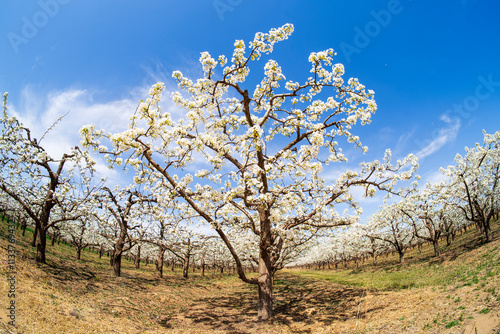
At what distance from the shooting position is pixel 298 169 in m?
10.1

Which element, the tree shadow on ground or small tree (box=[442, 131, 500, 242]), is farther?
small tree (box=[442, 131, 500, 242])

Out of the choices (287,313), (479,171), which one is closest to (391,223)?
(479,171)

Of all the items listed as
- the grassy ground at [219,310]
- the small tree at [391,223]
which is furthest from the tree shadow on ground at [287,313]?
the small tree at [391,223]

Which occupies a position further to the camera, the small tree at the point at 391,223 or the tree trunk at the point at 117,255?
the small tree at the point at 391,223

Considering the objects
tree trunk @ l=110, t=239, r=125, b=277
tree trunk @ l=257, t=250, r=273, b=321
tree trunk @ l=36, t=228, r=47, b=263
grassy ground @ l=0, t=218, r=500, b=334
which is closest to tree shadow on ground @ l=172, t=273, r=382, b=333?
grassy ground @ l=0, t=218, r=500, b=334

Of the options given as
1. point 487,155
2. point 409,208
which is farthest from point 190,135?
point 409,208

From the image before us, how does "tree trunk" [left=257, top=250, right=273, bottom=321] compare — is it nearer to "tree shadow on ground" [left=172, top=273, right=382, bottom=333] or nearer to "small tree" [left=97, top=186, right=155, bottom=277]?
"tree shadow on ground" [left=172, top=273, right=382, bottom=333]

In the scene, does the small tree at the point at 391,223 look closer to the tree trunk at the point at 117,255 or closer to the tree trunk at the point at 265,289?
the tree trunk at the point at 265,289

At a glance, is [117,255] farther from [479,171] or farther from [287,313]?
[479,171]

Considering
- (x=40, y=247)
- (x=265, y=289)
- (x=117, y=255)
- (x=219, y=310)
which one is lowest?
(x=219, y=310)

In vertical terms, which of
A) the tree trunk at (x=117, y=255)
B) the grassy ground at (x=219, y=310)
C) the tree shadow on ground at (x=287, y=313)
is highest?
the tree trunk at (x=117, y=255)

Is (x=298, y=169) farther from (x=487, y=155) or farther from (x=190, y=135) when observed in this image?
(x=487, y=155)

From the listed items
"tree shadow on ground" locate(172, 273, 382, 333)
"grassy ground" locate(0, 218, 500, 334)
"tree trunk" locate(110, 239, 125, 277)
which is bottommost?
"tree shadow on ground" locate(172, 273, 382, 333)

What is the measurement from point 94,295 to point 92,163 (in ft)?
26.4
